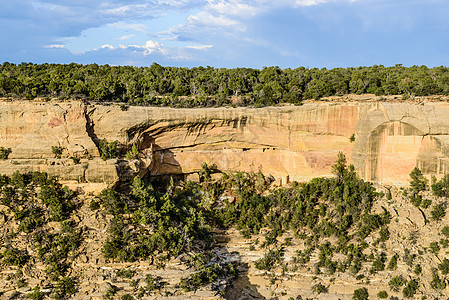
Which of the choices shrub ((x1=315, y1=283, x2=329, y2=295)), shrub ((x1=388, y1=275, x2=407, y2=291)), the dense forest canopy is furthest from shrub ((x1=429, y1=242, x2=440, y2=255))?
the dense forest canopy

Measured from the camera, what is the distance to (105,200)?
1077 inches

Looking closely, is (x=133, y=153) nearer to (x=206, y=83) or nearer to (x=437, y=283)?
(x=206, y=83)

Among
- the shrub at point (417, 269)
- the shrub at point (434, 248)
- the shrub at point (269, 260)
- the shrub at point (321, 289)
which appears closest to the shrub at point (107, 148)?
the shrub at point (269, 260)

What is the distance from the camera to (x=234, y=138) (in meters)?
37.1

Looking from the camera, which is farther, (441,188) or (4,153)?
(441,188)

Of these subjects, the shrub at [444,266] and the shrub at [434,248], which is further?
the shrub at [434,248]

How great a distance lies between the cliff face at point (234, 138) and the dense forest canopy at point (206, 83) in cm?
367

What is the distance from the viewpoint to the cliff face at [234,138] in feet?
96.9

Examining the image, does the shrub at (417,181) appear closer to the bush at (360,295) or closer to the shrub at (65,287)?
the bush at (360,295)

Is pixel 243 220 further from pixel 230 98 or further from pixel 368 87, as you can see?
pixel 368 87

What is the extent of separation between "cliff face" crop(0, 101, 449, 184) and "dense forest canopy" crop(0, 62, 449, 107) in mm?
3670

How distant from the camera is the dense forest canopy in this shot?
120 ft

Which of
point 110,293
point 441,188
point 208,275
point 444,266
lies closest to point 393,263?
point 444,266

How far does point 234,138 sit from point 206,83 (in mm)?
13344
